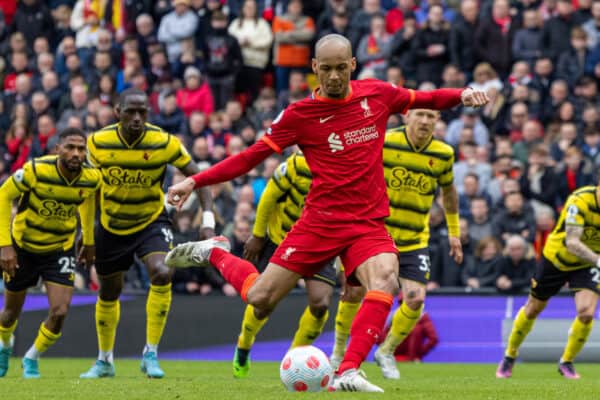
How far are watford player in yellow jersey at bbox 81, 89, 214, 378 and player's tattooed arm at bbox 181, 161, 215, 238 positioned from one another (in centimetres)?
2

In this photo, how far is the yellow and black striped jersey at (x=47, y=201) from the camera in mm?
13109

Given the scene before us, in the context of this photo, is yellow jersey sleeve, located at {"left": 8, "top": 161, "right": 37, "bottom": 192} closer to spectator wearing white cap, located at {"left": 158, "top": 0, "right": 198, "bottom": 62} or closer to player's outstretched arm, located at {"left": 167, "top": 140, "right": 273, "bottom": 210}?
player's outstretched arm, located at {"left": 167, "top": 140, "right": 273, "bottom": 210}

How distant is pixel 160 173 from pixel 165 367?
3.93 metres

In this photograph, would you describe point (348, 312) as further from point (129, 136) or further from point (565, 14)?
point (565, 14)

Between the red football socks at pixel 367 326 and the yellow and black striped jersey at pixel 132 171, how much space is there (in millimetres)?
4115

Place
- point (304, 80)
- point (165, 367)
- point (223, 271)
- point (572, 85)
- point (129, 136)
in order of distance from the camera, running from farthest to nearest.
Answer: point (304, 80), point (572, 85), point (165, 367), point (129, 136), point (223, 271)

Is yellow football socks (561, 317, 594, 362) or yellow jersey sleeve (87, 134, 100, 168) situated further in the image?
yellow football socks (561, 317, 594, 362)

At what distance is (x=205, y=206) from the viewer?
12.8 metres

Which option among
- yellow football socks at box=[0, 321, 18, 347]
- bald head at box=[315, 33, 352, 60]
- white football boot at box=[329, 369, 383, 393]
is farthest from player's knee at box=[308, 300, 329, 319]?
bald head at box=[315, 33, 352, 60]

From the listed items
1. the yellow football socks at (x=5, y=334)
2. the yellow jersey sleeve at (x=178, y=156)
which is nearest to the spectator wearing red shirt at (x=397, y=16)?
the yellow jersey sleeve at (x=178, y=156)

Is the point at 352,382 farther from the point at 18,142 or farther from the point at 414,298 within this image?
the point at 18,142

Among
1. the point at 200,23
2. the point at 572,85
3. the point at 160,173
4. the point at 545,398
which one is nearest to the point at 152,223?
the point at 160,173

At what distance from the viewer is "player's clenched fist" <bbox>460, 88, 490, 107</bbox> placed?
389 inches

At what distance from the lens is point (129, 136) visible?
13180 mm
